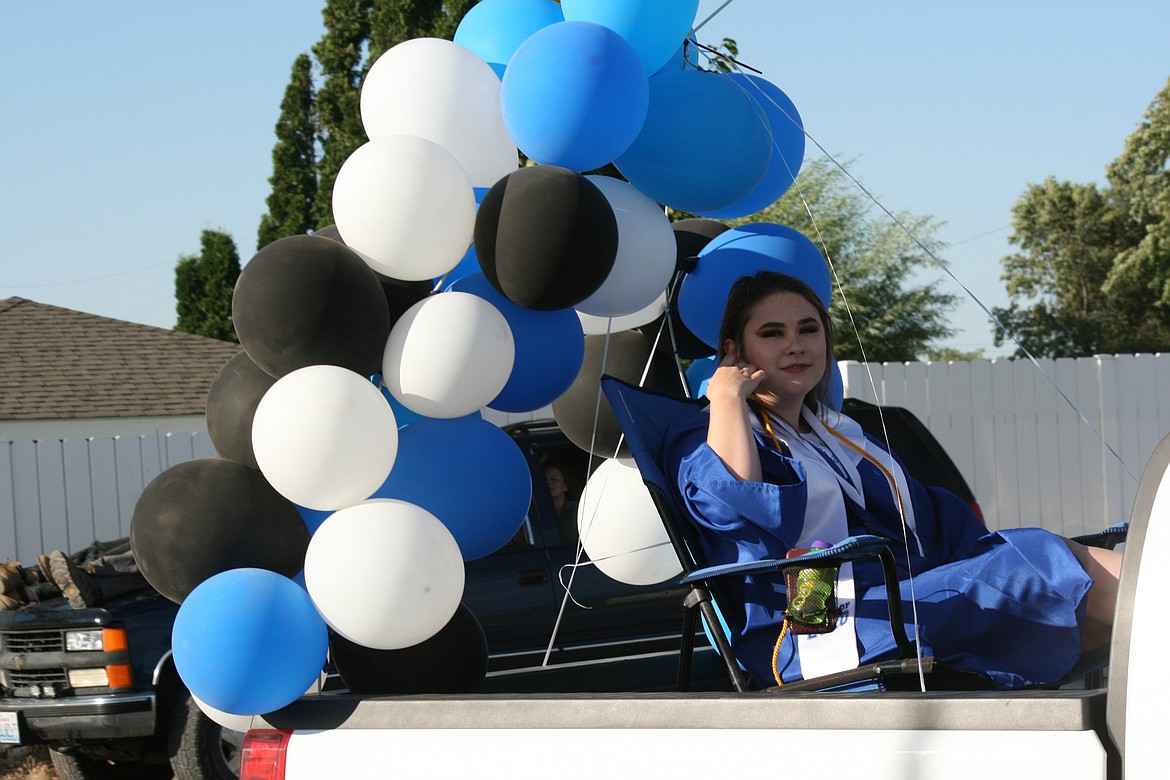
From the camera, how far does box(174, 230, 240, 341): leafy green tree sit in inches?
1168

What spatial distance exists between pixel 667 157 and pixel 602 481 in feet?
3.16

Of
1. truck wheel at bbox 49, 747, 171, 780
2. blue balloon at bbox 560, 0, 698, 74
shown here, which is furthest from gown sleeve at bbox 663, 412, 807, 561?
truck wheel at bbox 49, 747, 171, 780

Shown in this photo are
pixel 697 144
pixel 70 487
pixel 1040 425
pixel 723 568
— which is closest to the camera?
pixel 723 568

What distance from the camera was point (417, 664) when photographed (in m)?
2.66

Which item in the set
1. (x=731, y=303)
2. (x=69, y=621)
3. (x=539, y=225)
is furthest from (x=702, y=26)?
(x=69, y=621)

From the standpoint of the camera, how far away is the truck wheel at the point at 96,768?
5773 millimetres

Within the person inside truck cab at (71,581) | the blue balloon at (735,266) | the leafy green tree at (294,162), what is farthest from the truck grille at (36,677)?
the leafy green tree at (294,162)

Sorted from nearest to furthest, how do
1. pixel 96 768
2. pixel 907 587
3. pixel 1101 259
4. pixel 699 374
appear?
pixel 907 587 → pixel 699 374 → pixel 96 768 → pixel 1101 259

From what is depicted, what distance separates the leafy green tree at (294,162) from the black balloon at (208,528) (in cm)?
2324

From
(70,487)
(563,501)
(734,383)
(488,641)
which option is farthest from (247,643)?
(70,487)

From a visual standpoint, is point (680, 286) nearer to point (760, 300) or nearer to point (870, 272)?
point (760, 300)

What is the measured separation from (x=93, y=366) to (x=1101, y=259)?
30.9 meters

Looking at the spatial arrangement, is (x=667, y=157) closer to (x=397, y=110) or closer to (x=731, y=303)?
(x=731, y=303)

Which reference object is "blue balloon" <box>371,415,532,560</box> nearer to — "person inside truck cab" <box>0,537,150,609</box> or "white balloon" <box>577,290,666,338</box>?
"white balloon" <box>577,290,666,338</box>
